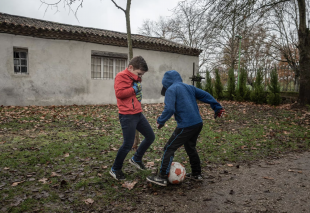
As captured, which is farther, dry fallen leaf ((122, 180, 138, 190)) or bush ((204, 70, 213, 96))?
bush ((204, 70, 213, 96))

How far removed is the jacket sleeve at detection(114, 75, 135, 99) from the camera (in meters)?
3.45

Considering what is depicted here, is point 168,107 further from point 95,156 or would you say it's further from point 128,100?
point 95,156

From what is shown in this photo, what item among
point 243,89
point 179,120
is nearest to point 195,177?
point 179,120


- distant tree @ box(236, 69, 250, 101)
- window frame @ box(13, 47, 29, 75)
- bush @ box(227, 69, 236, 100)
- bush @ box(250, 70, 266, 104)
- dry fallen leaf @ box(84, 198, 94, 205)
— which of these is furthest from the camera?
bush @ box(227, 69, 236, 100)

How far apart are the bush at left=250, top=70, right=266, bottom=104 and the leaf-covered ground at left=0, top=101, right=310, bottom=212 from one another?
19.6ft

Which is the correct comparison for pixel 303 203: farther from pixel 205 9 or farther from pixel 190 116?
pixel 205 9

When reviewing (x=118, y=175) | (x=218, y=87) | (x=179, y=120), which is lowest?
(x=118, y=175)

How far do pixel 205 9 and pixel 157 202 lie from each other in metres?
9.44

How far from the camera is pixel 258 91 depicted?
15.1 meters

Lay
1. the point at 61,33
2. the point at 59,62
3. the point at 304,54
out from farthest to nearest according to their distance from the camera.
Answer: the point at 59,62 → the point at 61,33 → the point at 304,54

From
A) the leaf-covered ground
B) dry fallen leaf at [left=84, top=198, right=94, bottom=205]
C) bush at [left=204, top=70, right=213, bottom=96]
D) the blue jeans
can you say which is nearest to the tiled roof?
bush at [left=204, top=70, right=213, bottom=96]

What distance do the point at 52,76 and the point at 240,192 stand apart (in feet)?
39.1

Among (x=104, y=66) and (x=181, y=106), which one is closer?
(x=181, y=106)

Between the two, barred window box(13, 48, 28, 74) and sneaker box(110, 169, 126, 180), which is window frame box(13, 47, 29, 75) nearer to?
barred window box(13, 48, 28, 74)
